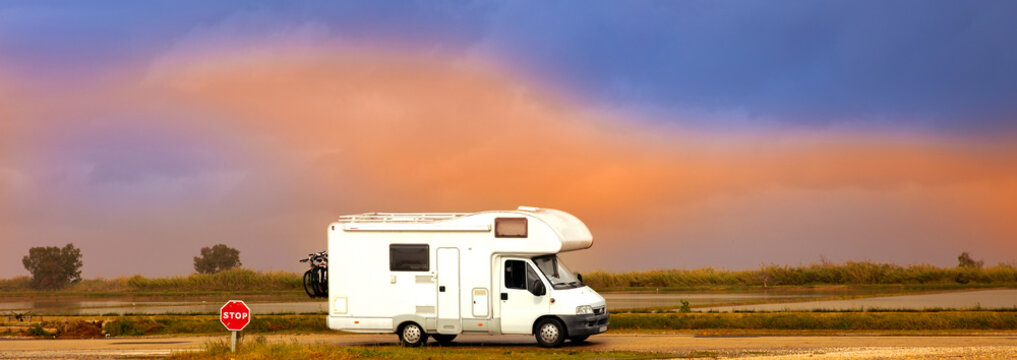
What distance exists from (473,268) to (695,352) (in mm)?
4939

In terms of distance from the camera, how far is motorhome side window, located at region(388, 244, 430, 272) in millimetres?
21688

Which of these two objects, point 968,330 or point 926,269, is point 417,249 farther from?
point 926,269

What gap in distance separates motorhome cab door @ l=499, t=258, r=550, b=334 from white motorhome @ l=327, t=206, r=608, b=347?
2cm

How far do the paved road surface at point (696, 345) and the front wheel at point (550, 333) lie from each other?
0.55 metres

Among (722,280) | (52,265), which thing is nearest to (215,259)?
(52,265)

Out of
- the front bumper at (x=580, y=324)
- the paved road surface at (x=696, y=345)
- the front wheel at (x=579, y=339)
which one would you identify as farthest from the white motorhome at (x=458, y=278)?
the paved road surface at (x=696, y=345)

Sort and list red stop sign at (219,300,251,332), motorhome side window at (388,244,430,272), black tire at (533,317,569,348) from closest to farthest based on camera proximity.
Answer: red stop sign at (219,300,251,332) < black tire at (533,317,569,348) < motorhome side window at (388,244,430,272)

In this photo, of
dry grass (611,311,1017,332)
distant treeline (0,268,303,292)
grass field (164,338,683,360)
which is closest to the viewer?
grass field (164,338,683,360)

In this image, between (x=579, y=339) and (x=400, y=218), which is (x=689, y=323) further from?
(x=400, y=218)

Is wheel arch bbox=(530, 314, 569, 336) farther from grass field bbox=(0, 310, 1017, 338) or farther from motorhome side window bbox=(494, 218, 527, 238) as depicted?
grass field bbox=(0, 310, 1017, 338)

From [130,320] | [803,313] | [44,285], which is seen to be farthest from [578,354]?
[44,285]

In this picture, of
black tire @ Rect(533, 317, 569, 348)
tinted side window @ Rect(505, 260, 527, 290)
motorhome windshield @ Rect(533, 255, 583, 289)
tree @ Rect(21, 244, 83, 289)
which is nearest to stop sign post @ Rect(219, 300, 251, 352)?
tinted side window @ Rect(505, 260, 527, 290)

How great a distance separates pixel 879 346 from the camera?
2047cm

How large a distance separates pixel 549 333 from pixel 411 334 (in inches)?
119
